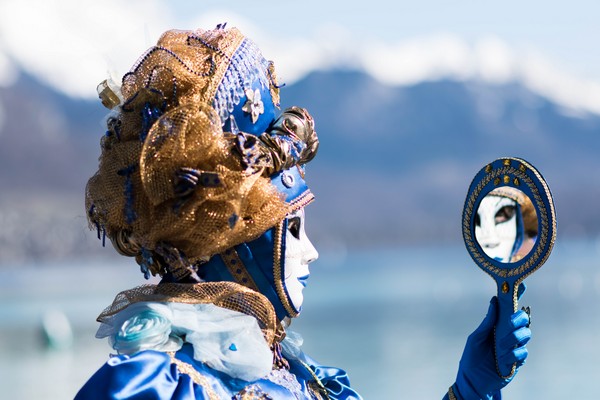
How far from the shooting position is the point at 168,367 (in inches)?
93.0

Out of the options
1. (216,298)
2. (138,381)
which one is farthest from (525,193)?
(138,381)

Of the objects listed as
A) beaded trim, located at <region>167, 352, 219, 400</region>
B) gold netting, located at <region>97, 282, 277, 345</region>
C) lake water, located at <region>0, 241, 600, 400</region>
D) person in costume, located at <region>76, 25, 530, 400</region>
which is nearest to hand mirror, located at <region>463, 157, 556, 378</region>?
person in costume, located at <region>76, 25, 530, 400</region>

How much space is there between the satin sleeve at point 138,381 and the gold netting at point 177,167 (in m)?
0.30

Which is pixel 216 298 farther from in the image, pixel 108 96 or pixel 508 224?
pixel 508 224

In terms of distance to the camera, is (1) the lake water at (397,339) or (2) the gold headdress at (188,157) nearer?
(2) the gold headdress at (188,157)

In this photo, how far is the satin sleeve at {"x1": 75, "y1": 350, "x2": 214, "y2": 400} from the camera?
7.43ft

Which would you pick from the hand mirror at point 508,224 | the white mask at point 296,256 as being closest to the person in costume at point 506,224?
the hand mirror at point 508,224

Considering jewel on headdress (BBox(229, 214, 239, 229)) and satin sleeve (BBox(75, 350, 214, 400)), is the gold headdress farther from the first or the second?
satin sleeve (BBox(75, 350, 214, 400))

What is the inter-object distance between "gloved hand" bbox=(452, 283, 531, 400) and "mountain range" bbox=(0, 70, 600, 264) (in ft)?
304

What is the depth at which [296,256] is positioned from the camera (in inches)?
104

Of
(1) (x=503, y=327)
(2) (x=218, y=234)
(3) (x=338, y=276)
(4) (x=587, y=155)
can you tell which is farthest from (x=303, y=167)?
(4) (x=587, y=155)

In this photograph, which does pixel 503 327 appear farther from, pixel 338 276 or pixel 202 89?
pixel 338 276

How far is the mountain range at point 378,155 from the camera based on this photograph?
10781cm

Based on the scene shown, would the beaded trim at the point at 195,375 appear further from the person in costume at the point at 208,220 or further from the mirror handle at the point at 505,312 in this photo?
the mirror handle at the point at 505,312
